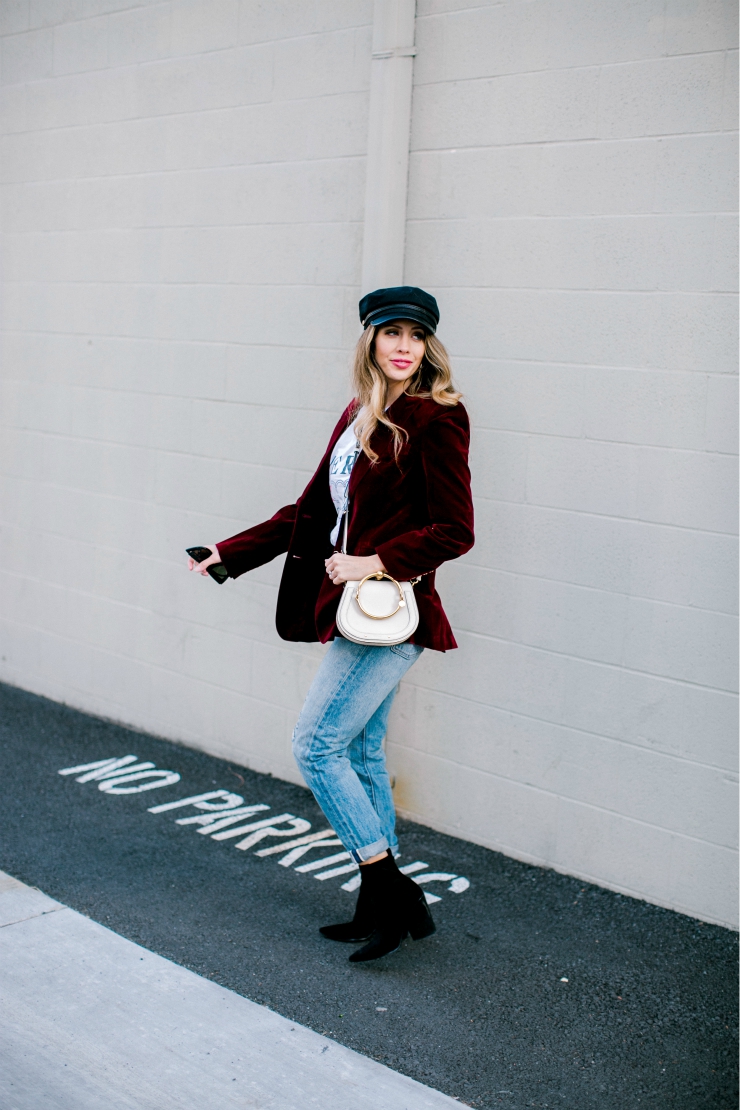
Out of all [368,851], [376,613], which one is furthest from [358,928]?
[376,613]

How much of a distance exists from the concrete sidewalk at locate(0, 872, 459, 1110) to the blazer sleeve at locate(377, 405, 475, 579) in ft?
4.20

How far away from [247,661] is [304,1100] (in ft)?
8.82

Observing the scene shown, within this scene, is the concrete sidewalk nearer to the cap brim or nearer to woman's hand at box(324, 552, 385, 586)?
woman's hand at box(324, 552, 385, 586)

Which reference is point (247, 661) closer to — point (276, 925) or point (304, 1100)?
point (276, 925)

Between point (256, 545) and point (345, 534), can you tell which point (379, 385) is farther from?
point (256, 545)

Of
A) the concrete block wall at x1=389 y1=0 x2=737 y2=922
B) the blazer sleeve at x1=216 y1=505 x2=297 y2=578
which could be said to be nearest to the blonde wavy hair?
the blazer sleeve at x1=216 y1=505 x2=297 y2=578

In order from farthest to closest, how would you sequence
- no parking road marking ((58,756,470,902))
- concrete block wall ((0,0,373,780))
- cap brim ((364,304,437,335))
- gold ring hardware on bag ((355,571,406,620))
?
concrete block wall ((0,0,373,780))
no parking road marking ((58,756,470,902))
cap brim ((364,304,437,335))
gold ring hardware on bag ((355,571,406,620))

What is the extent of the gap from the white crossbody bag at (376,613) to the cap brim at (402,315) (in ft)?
2.44

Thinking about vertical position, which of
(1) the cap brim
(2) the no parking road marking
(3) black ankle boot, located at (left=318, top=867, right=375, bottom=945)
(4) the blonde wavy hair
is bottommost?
(3) black ankle boot, located at (left=318, top=867, right=375, bottom=945)

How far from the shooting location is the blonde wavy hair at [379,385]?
339 cm

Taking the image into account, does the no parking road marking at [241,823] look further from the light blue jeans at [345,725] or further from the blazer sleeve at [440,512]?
the blazer sleeve at [440,512]

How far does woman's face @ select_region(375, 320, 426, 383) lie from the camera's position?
3410 mm

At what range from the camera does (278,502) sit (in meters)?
5.11

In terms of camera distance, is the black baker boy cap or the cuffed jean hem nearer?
the black baker boy cap
